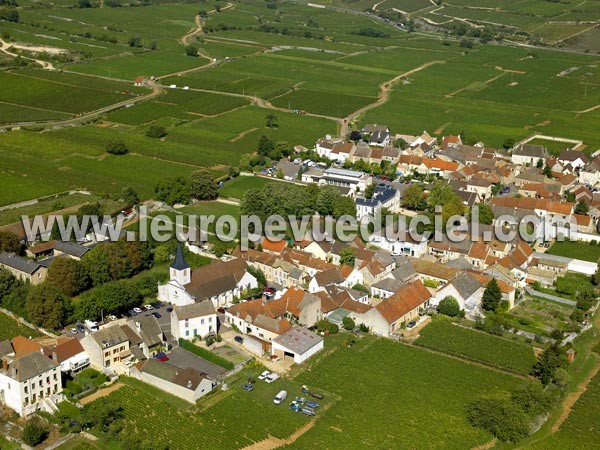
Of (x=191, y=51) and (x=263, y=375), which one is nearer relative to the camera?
(x=263, y=375)

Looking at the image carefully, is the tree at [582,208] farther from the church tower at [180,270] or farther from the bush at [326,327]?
the church tower at [180,270]

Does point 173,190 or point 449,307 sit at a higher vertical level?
point 173,190

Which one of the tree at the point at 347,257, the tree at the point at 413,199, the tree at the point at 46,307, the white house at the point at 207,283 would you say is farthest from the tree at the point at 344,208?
the tree at the point at 46,307

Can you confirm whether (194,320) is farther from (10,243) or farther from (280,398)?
(10,243)

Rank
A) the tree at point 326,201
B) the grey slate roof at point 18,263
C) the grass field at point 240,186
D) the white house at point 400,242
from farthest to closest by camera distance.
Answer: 1. the grass field at point 240,186
2. the tree at point 326,201
3. the white house at point 400,242
4. the grey slate roof at point 18,263

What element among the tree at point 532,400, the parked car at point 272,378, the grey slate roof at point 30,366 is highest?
the grey slate roof at point 30,366

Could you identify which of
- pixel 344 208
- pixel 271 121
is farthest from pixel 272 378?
pixel 271 121

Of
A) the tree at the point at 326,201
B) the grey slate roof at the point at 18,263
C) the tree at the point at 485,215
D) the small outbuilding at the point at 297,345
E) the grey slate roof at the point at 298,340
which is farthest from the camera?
the tree at the point at 326,201

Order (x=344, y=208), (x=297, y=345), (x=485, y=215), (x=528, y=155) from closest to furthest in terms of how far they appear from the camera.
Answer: (x=297, y=345), (x=485, y=215), (x=344, y=208), (x=528, y=155)
